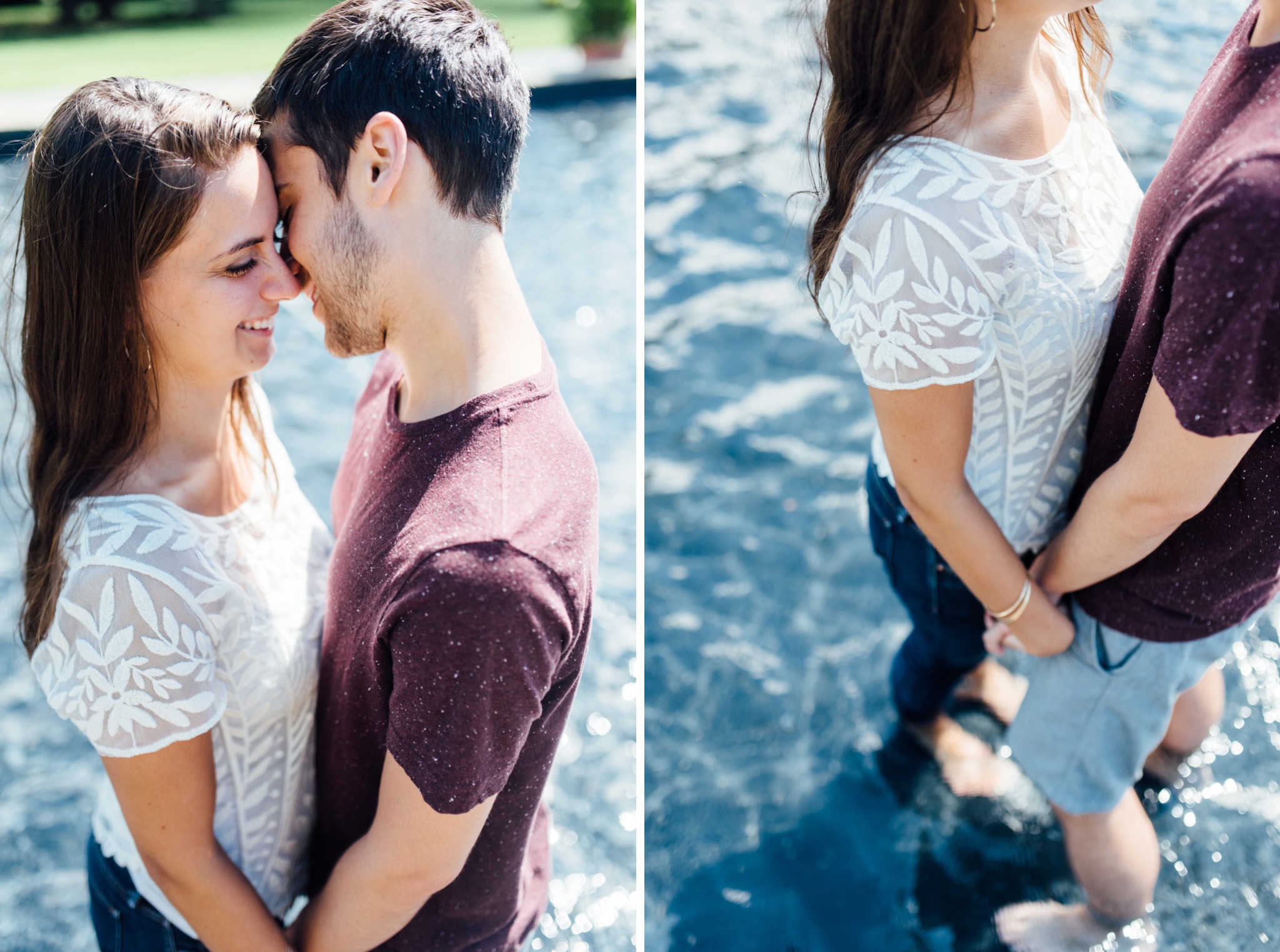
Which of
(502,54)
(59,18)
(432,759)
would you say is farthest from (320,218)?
(59,18)

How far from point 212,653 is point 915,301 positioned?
131cm

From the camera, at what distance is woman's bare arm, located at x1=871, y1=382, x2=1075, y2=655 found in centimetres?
184

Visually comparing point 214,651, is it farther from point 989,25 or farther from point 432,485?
point 989,25

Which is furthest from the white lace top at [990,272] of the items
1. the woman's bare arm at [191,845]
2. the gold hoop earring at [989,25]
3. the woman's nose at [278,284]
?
the woman's bare arm at [191,845]

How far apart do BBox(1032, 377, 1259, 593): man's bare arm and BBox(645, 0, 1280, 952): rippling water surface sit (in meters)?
1.29

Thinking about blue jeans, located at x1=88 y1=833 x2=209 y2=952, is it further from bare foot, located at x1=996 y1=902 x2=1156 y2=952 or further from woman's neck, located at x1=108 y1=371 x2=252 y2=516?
bare foot, located at x1=996 y1=902 x2=1156 y2=952

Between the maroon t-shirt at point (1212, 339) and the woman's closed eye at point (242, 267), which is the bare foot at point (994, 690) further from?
the woman's closed eye at point (242, 267)

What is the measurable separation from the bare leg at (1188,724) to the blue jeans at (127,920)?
2.59 metres

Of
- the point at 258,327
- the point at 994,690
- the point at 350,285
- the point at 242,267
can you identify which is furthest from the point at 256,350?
the point at 994,690

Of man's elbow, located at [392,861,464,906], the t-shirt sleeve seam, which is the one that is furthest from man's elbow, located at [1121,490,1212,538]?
man's elbow, located at [392,861,464,906]

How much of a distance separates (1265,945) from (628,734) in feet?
6.59

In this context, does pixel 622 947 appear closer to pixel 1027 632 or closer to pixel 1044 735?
pixel 1044 735

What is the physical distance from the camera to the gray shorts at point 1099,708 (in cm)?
216

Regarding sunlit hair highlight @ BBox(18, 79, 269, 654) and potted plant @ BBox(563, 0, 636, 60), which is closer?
sunlit hair highlight @ BBox(18, 79, 269, 654)
